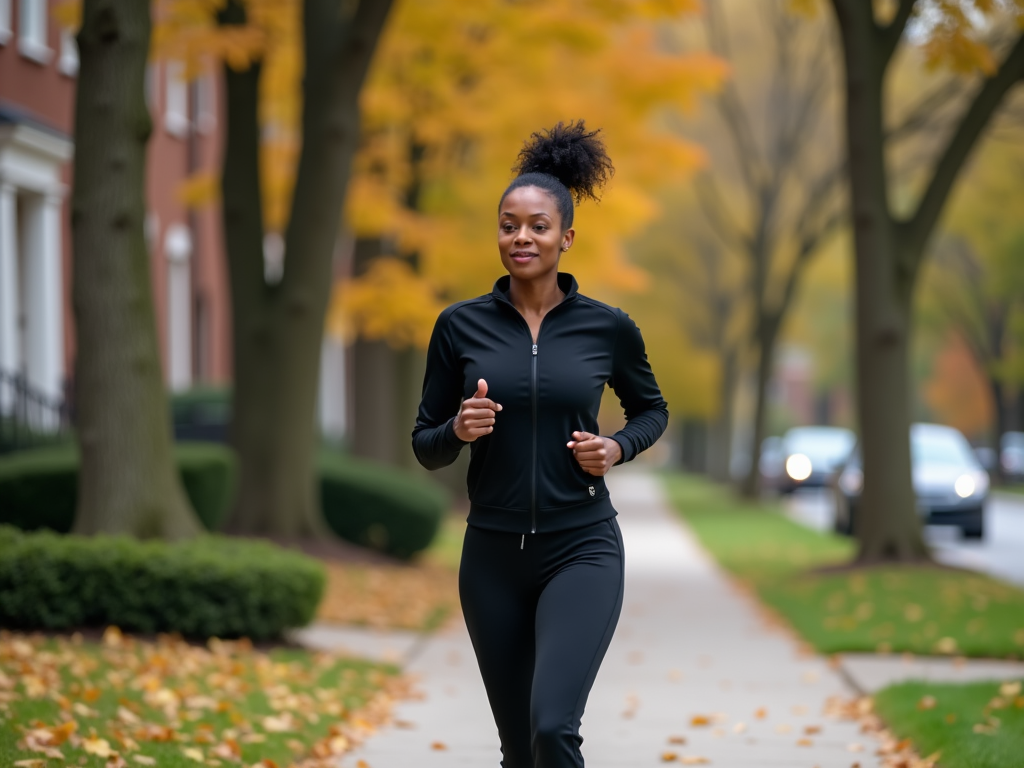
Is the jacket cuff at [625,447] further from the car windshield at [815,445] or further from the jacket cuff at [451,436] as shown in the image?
the car windshield at [815,445]

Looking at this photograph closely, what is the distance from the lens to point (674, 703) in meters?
8.58

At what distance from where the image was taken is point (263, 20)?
16.0 meters

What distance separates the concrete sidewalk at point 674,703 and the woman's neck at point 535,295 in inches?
114

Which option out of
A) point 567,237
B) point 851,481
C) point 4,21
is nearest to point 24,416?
point 4,21

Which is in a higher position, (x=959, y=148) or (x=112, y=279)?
(x=959, y=148)

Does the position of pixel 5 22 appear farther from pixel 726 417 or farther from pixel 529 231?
pixel 726 417

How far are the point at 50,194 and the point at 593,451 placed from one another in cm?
1633

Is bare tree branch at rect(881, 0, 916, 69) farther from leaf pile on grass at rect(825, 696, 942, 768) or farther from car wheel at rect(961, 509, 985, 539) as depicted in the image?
car wheel at rect(961, 509, 985, 539)

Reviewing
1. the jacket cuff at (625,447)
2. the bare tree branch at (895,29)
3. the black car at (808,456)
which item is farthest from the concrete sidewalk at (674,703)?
the black car at (808,456)

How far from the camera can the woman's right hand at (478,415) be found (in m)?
4.20

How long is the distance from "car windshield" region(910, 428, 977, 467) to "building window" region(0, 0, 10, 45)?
1419 centimetres

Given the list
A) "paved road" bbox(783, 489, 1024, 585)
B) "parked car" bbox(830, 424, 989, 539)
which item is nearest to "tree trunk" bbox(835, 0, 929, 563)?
"paved road" bbox(783, 489, 1024, 585)

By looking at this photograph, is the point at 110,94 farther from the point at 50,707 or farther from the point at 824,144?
the point at 824,144

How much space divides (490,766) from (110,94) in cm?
538
